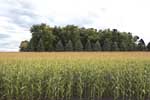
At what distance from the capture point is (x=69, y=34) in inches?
1678

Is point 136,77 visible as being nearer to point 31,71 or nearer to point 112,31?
point 31,71

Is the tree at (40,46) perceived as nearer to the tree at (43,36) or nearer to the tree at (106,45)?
the tree at (43,36)

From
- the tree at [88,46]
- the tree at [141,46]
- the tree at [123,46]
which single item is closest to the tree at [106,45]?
the tree at [123,46]

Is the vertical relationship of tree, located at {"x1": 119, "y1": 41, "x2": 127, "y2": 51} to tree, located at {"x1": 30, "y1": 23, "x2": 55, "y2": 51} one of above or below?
below

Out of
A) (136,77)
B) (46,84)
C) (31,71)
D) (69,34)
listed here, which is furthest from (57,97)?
(69,34)

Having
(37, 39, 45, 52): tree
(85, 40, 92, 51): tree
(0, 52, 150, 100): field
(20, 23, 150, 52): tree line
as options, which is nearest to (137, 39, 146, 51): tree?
(20, 23, 150, 52): tree line

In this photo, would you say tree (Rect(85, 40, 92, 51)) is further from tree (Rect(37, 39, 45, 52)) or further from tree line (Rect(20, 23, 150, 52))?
tree (Rect(37, 39, 45, 52))

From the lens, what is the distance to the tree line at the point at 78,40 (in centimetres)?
3975

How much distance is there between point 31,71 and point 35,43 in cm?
3247

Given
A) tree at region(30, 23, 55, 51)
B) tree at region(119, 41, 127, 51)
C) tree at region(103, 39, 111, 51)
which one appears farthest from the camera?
tree at region(30, 23, 55, 51)

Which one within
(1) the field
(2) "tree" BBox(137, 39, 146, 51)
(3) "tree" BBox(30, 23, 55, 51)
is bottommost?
(1) the field

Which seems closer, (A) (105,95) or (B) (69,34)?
(A) (105,95)

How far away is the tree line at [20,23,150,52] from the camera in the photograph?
3975 cm

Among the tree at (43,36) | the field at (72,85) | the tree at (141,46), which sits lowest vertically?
the field at (72,85)
